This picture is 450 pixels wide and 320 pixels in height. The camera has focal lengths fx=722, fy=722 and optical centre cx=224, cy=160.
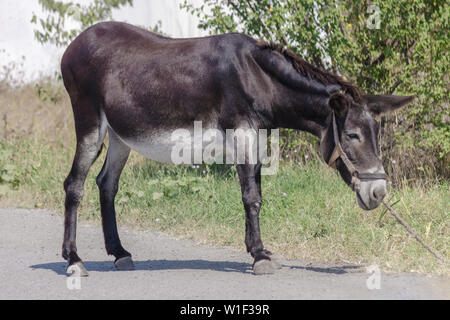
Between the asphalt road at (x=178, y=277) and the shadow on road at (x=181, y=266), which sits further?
the shadow on road at (x=181, y=266)

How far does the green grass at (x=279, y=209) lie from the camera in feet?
19.8

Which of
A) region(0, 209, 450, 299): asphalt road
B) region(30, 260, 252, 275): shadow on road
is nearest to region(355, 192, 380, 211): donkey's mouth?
region(0, 209, 450, 299): asphalt road

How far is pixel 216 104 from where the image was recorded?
17.7ft

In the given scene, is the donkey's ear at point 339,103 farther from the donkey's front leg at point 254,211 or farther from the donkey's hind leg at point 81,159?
the donkey's hind leg at point 81,159

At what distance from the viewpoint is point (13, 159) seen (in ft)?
33.1

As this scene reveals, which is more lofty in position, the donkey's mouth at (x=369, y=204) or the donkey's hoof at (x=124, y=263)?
the donkey's mouth at (x=369, y=204)

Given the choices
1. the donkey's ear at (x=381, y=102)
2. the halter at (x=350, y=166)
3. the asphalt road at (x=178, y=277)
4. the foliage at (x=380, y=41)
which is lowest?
the asphalt road at (x=178, y=277)

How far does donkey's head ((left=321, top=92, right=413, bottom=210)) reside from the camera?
196 inches

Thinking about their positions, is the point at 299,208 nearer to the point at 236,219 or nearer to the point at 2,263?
the point at 236,219

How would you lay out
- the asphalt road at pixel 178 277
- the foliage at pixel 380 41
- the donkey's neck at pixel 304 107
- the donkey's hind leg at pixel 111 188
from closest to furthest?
the asphalt road at pixel 178 277, the donkey's neck at pixel 304 107, the donkey's hind leg at pixel 111 188, the foliage at pixel 380 41

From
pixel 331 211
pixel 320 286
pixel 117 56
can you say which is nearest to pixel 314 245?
pixel 331 211

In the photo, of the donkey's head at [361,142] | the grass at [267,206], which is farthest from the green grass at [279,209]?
the donkey's head at [361,142]

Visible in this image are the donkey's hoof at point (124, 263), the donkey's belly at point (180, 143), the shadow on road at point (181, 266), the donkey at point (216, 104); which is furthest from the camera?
the donkey's hoof at point (124, 263)

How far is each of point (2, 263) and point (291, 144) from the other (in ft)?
12.7
